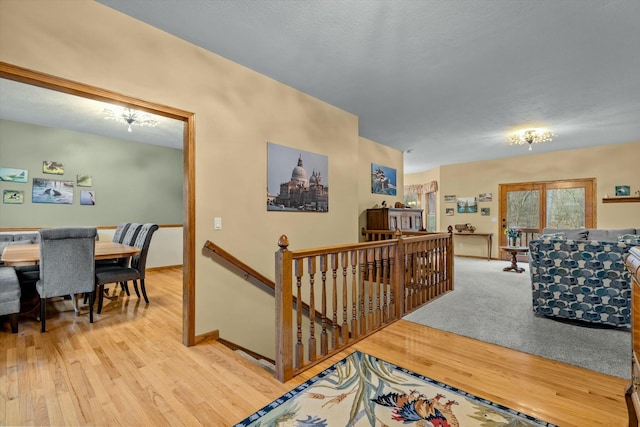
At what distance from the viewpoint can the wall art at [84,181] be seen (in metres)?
5.12

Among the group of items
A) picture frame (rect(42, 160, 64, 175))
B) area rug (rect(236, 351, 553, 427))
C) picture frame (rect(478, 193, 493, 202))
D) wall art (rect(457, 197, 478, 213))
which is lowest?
area rug (rect(236, 351, 553, 427))

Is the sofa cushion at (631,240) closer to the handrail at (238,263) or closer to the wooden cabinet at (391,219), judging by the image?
the wooden cabinet at (391,219)

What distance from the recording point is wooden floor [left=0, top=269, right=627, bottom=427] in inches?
64.2

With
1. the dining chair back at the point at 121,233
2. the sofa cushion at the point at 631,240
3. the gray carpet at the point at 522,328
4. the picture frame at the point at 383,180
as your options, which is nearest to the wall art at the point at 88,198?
the dining chair back at the point at 121,233

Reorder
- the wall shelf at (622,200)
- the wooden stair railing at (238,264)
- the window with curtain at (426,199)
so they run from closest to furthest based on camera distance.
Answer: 1. the wooden stair railing at (238,264)
2. the wall shelf at (622,200)
3. the window with curtain at (426,199)

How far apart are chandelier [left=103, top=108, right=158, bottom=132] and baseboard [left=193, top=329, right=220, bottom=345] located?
3.21 meters

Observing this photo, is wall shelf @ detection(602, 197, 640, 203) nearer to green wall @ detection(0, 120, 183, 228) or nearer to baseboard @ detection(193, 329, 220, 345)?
baseboard @ detection(193, 329, 220, 345)

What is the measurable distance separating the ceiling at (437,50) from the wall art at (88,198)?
13.9ft

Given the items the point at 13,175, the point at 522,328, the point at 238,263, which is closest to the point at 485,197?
the point at 522,328

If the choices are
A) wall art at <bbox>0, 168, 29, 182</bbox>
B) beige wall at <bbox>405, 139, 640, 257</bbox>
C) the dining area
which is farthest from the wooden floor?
beige wall at <bbox>405, 139, 640, 257</bbox>

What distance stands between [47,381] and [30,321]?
1693 millimetres

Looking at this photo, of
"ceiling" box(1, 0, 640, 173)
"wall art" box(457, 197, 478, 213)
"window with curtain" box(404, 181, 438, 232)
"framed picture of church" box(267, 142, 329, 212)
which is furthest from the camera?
"window with curtain" box(404, 181, 438, 232)

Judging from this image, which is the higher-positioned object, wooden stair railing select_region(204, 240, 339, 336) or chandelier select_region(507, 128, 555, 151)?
chandelier select_region(507, 128, 555, 151)

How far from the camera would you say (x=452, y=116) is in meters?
4.52
